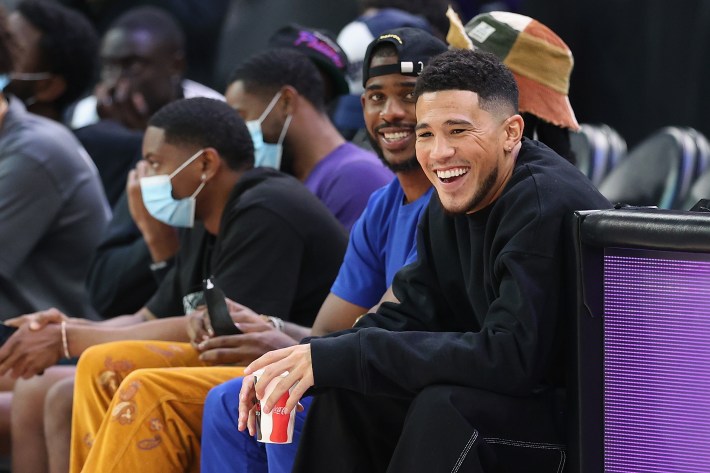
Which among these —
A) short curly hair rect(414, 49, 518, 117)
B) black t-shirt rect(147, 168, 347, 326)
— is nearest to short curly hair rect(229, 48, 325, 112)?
black t-shirt rect(147, 168, 347, 326)

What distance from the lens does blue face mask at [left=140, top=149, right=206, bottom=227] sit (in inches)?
149

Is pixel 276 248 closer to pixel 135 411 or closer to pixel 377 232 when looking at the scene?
pixel 377 232

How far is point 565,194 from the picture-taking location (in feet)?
8.21

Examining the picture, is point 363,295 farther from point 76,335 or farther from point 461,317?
point 76,335

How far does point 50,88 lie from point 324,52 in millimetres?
1523

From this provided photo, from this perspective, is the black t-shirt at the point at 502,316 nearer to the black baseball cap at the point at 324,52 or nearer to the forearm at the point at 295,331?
the forearm at the point at 295,331

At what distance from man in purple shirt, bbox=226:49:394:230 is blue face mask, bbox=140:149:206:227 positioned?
382 millimetres

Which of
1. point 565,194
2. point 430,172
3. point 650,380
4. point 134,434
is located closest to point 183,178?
point 134,434

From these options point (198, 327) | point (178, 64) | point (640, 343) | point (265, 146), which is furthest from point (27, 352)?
point (178, 64)

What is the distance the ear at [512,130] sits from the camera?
2621 mm

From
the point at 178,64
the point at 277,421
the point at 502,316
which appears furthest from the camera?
the point at 178,64

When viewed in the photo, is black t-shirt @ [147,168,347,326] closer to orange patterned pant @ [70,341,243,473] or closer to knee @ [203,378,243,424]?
orange patterned pant @ [70,341,243,473]

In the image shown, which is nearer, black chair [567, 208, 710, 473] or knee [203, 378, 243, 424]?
black chair [567, 208, 710, 473]

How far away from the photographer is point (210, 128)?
3785 mm
